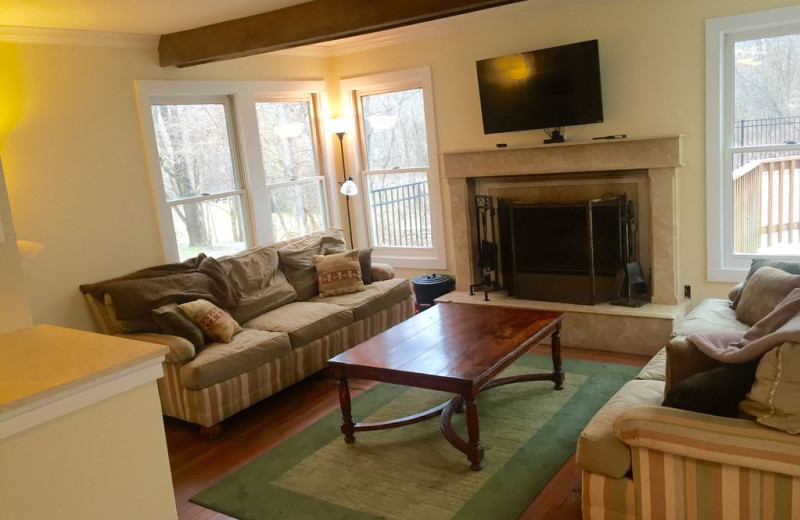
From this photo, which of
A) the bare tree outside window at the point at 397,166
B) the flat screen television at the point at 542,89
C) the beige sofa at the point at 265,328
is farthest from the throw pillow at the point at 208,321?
the flat screen television at the point at 542,89

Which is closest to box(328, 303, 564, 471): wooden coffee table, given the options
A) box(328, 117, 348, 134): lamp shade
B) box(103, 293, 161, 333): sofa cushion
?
box(103, 293, 161, 333): sofa cushion

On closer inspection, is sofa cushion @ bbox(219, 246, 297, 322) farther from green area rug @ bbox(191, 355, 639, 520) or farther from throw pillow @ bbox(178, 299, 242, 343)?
green area rug @ bbox(191, 355, 639, 520)

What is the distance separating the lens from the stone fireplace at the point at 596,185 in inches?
181

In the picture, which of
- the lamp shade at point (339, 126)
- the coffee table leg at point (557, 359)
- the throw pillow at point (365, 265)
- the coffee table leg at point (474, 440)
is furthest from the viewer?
the lamp shade at point (339, 126)

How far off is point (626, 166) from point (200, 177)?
10.4 ft

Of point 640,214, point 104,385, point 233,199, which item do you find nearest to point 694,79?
point 640,214

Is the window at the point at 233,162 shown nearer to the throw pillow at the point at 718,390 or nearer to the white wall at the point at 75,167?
the white wall at the point at 75,167

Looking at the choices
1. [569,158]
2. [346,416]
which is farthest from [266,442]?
[569,158]

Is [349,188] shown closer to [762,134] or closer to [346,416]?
[346,416]

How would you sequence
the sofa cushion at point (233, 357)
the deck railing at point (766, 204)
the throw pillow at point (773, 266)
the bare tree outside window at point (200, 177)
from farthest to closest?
the bare tree outside window at point (200, 177)
the deck railing at point (766, 204)
the sofa cushion at point (233, 357)
the throw pillow at point (773, 266)

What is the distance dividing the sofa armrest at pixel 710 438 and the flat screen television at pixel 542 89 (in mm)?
2978

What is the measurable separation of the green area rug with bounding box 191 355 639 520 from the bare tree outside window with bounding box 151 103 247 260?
194cm

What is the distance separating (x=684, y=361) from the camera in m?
2.49

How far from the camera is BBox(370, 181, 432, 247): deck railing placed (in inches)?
243
